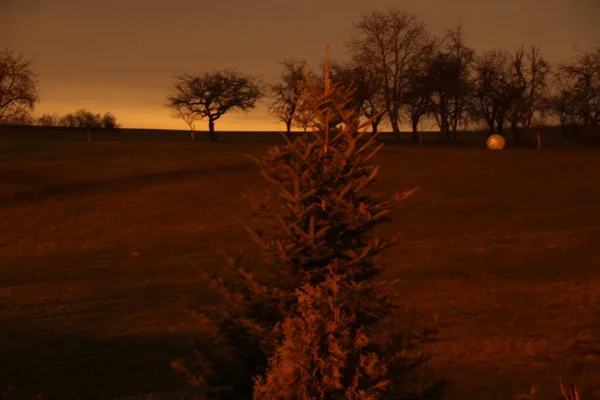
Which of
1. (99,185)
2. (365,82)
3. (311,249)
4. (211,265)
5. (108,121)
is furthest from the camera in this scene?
(108,121)

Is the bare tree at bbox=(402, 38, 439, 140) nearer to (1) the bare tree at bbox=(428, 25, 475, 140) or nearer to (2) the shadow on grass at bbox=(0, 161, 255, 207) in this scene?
(1) the bare tree at bbox=(428, 25, 475, 140)

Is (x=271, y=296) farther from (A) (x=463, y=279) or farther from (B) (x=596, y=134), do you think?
(B) (x=596, y=134)

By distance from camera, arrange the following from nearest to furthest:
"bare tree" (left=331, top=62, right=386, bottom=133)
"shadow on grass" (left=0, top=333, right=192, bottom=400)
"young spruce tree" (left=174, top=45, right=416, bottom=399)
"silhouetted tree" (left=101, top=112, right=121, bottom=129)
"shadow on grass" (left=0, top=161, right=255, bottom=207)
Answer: "young spruce tree" (left=174, top=45, right=416, bottom=399) < "shadow on grass" (left=0, top=333, right=192, bottom=400) < "shadow on grass" (left=0, top=161, right=255, bottom=207) < "bare tree" (left=331, top=62, right=386, bottom=133) < "silhouetted tree" (left=101, top=112, right=121, bottom=129)

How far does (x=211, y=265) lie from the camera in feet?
82.8

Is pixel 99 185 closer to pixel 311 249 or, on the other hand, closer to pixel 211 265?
pixel 211 265

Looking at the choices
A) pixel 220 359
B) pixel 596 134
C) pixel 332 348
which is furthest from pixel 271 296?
pixel 596 134

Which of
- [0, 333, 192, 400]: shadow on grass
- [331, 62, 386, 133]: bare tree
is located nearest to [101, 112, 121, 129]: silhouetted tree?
[331, 62, 386, 133]: bare tree

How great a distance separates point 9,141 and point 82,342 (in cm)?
5424

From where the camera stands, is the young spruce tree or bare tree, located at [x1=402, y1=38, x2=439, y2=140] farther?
bare tree, located at [x1=402, y1=38, x2=439, y2=140]

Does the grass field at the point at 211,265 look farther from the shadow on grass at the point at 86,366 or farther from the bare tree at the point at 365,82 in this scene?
the bare tree at the point at 365,82

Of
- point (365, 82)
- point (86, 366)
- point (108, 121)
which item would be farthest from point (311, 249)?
point (108, 121)

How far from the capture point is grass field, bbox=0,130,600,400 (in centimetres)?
1612

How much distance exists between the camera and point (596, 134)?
83438 millimetres

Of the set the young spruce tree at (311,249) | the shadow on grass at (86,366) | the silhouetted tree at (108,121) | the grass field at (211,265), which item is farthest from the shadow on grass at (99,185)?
the silhouetted tree at (108,121)
